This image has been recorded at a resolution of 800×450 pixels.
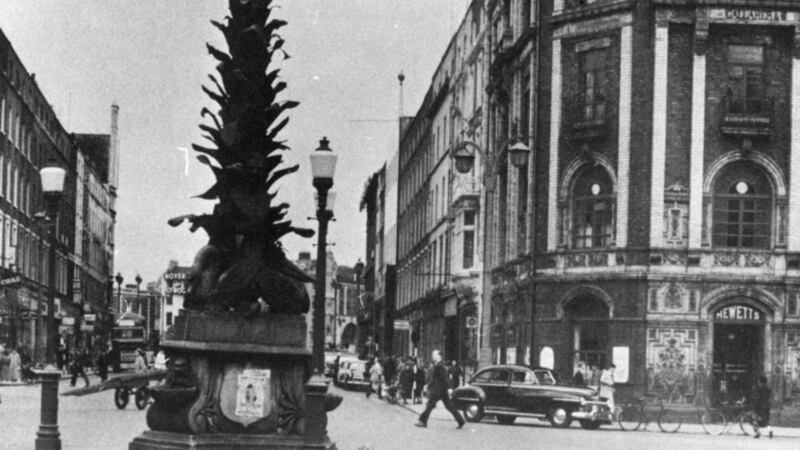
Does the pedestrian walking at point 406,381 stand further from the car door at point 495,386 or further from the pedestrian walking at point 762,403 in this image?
the pedestrian walking at point 762,403

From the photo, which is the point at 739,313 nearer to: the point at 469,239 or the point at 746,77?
the point at 746,77

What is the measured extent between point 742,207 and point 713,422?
267 inches

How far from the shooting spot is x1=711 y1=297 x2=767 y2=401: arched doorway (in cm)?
3931

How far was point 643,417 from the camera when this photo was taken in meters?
34.9

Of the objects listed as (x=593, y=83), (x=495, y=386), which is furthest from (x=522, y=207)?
(x=495, y=386)

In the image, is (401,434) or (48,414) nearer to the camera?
(48,414)

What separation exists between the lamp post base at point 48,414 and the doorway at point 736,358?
2484 cm

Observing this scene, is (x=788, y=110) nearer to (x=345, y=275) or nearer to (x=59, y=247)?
(x=59, y=247)

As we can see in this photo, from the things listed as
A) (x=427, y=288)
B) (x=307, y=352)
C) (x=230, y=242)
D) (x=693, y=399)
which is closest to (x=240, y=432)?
(x=307, y=352)

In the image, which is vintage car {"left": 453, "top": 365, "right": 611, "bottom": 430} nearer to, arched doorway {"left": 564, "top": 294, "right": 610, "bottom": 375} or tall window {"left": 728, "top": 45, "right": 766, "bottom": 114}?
arched doorway {"left": 564, "top": 294, "right": 610, "bottom": 375}

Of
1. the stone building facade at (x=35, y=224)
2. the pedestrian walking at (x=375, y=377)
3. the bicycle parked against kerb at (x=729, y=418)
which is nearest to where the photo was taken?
the bicycle parked against kerb at (x=729, y=418)

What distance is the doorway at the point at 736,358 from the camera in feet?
129

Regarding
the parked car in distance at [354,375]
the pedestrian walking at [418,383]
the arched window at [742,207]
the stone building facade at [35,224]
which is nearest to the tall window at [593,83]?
the arched window at [742,207]

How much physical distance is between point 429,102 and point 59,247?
2356 centimetres
